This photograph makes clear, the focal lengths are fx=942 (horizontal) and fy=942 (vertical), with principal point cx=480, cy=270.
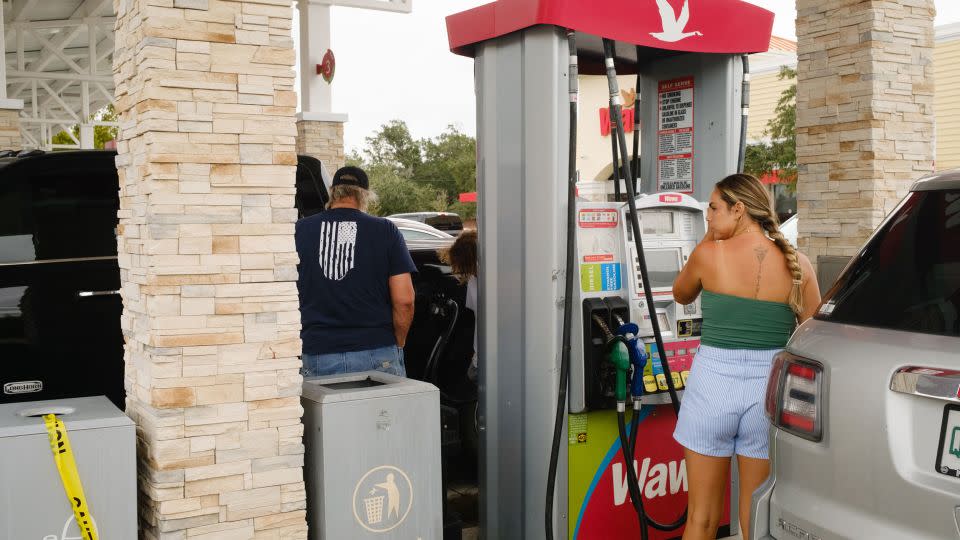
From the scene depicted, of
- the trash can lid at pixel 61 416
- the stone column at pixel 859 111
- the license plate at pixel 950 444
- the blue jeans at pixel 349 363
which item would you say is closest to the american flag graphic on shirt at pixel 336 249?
the blue jeans at pixel 349 363

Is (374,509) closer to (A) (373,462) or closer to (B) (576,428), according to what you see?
(A) (373,462)

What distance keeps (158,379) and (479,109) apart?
2.12m

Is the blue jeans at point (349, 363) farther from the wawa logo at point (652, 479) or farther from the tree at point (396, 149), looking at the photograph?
the tree at point (396, 149)

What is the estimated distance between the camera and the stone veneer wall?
17719 millimetres

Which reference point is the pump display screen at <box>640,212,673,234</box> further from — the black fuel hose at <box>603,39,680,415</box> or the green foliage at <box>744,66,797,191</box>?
the green foliage at <box>744,66,797,191</box>

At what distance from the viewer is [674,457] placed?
191 inches

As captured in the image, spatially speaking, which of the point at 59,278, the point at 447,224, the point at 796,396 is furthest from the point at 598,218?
the point at 447,224

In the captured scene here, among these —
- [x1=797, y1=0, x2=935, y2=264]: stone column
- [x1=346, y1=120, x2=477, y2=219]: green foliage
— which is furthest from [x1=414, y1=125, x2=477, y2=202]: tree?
[x1=797, y1=0, x2=935, y2=264]: stone column

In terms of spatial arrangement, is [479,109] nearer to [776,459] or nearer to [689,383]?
[689,383]

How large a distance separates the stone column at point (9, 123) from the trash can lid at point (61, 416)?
11786mm

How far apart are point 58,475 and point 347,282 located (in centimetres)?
173

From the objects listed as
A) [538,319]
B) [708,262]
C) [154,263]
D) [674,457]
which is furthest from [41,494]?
[674,457]

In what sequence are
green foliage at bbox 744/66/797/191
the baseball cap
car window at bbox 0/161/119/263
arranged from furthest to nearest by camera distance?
1. green foliage at bbox 744/66/797/191
2. car window at bbox 0/161/119/263
3. the baseball cap

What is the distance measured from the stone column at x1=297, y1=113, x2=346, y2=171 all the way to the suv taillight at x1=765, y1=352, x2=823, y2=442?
1517cm
